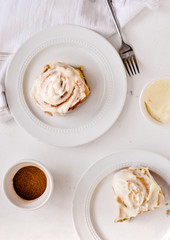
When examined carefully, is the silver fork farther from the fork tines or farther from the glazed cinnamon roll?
the glazed cinnamon roll

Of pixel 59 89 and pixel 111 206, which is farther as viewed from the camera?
pixel 111 206

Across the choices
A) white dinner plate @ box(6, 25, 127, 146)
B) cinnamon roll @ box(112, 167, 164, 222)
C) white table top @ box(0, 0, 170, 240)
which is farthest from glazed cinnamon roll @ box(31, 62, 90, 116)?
cinnamon roll @ box(112, 167, 164, 222)

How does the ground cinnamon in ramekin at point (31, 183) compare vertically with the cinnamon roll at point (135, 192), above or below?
above

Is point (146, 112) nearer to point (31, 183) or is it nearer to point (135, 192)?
point (135, 192)

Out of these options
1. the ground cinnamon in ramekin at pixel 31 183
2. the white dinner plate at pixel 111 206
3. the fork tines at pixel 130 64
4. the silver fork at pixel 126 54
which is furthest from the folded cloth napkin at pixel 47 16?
the white dinner plate at pixel 111 206

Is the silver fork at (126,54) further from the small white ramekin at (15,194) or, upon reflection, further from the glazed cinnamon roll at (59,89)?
the small white ramekin at (15,194)

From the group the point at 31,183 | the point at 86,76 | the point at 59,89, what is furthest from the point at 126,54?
the point at 31,183
